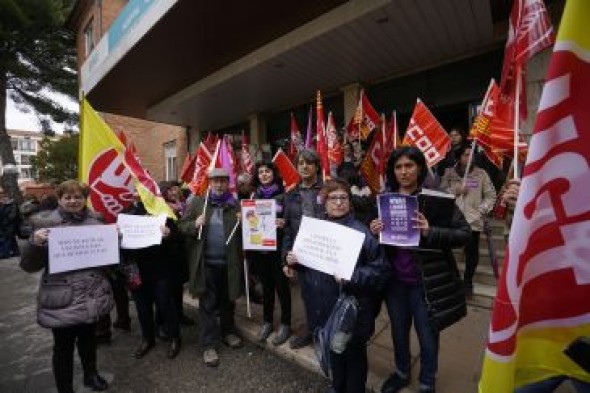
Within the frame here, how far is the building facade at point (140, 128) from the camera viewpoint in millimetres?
14250

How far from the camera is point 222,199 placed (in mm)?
4000

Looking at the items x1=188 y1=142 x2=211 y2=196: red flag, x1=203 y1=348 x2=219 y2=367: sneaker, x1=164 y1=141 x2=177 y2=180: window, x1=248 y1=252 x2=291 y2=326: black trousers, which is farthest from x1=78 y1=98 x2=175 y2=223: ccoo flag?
x1=164 y1=141 x2=177 y2=180: window

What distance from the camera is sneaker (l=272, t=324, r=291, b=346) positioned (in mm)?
3996

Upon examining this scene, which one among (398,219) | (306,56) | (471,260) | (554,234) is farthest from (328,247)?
(306,56)

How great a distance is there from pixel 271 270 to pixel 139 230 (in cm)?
136

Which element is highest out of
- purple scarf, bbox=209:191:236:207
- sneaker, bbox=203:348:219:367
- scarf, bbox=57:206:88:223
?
purple scarf, bbox=209:191:236:207

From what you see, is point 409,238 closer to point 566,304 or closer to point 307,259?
point 307,259

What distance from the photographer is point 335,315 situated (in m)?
2.54

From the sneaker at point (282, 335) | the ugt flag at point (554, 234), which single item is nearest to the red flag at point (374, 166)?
the sneaker at point (282, 335)

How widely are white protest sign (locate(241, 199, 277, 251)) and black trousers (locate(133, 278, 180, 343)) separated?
0.99 m

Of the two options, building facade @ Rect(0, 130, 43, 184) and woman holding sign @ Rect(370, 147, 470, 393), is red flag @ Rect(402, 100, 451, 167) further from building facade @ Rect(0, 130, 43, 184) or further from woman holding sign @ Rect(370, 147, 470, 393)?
building facade @ Rect(0, 130, 43, 184)

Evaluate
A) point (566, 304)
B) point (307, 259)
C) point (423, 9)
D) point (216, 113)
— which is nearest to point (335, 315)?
point (307, 259)

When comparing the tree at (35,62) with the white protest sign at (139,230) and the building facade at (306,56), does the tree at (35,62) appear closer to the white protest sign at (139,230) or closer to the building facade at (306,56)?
the building facade at (306,56)

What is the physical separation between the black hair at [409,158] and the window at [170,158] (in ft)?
41.1
